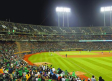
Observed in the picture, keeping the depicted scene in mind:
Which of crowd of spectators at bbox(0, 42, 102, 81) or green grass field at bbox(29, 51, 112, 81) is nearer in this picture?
crowd of spectators at bbox(0, 42, 102, 81)

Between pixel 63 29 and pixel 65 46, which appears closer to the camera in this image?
pixel 65 46

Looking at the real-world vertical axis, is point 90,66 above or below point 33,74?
below

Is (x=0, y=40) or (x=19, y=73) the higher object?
(x=0, y=40)

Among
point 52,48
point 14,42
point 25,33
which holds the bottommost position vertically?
point 52,48

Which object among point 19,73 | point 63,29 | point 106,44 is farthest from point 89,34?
point 19,73

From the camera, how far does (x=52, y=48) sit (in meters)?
72.2

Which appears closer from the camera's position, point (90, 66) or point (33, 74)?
point (33, 74)

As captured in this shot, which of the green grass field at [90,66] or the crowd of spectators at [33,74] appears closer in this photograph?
the crowd of spectators at [33,74]

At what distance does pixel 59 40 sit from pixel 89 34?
24659mm

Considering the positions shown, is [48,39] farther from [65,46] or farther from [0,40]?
[0,40]

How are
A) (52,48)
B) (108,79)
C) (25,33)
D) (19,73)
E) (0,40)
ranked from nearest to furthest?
(19,73), (108,79), (0,40), (25,33), (52,48)

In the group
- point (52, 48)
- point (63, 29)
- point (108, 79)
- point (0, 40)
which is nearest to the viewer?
point (108, 79)

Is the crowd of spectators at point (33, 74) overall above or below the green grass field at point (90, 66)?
above

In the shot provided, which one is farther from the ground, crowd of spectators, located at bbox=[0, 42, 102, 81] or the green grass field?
crowd of spectators, located at bbox=[0, 42, 102, 81]
